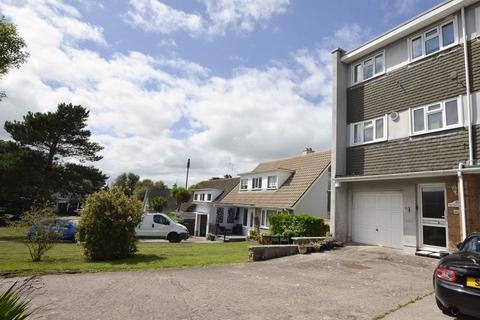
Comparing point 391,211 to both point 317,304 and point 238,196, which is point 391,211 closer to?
point 317,304

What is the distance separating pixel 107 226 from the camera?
1295 cm

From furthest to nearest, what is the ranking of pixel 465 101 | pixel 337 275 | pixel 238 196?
pixel 238 196 → pixel 465 101 → pixel 337 275

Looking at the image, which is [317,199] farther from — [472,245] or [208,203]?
[472,245]

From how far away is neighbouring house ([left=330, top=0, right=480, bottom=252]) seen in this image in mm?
11477

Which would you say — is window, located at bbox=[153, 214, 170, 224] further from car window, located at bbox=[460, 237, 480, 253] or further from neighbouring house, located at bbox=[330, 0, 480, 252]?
car window, located at bbox=[460, 237, 480, 253]

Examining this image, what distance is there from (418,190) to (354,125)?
4.76 metres

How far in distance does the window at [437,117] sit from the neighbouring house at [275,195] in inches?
450

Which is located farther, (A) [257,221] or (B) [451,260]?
(A) [257,221]

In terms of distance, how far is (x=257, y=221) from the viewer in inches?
1117

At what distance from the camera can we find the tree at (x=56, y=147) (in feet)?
101

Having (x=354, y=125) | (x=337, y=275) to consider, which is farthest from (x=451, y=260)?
(x=354, y=125)

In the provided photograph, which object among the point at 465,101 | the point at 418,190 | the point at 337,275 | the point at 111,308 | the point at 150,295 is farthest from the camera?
the point at 418,190

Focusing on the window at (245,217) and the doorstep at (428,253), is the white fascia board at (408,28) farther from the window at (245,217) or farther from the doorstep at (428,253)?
the window at (245,217)

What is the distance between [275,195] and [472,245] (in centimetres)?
2071
